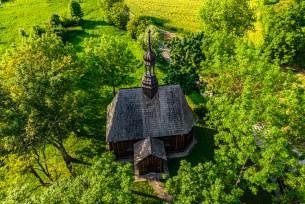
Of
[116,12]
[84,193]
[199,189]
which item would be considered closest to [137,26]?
[116,12]

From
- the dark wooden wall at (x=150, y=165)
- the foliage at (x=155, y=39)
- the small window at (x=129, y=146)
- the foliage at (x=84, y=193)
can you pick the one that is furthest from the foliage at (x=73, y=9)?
the foliage at (x=84, y=193)

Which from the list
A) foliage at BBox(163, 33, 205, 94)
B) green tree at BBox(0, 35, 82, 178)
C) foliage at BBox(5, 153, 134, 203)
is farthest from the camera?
foliage at BBox(163, 33, 205, 94)

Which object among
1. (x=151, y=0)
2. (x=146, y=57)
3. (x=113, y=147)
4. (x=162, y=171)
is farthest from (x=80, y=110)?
(x=151, y=0)

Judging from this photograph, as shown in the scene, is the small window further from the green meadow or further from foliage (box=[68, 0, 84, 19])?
foliage (box=[68, 0, 84, 19])

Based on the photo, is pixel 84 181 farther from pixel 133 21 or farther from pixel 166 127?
pixel 133 21

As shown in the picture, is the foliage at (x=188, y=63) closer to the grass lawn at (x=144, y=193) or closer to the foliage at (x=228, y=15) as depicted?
the foliage at (x=228, y=15)

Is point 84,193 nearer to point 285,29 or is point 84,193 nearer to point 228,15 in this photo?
point 228,15

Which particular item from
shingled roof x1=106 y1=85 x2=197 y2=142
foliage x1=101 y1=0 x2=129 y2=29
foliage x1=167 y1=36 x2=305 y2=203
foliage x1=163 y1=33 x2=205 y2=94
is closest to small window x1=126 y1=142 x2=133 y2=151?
shingled roof x1=106 y1=85 x2=197 y2=142
